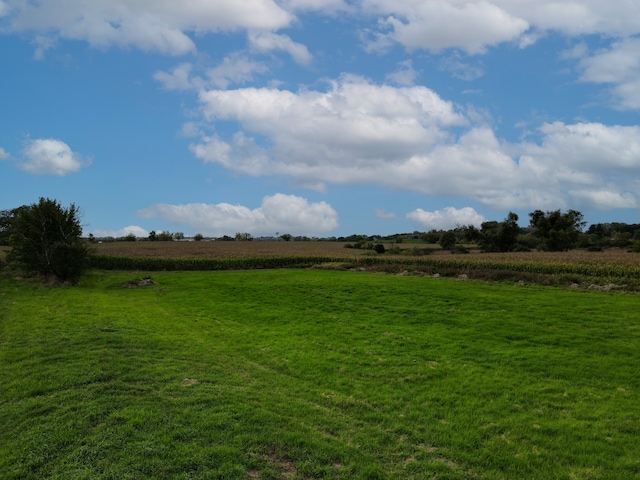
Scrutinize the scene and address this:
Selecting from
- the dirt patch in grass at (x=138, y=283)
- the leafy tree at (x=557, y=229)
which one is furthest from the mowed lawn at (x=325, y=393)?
the leafy tree at (x=557, y=229)

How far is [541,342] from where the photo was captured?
16672 millimetres

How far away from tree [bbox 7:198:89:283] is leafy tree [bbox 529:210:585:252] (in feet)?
246

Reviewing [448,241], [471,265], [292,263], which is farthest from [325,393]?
[448,241]

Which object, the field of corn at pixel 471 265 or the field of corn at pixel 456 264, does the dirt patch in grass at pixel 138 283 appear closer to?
the field of corn at pixel 471 265

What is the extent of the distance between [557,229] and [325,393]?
3167 inches

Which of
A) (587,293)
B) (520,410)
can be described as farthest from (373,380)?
(587,293)

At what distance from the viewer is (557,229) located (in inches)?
3073

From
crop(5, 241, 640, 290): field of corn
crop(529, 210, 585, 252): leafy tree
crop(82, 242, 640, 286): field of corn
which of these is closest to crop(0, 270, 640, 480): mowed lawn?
crop(5, 241, 640, 290): field of corn

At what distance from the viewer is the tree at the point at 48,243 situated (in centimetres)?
3819

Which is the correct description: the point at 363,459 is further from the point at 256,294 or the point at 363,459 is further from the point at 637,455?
the point at 256,294

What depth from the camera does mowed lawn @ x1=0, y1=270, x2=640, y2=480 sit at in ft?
24.4

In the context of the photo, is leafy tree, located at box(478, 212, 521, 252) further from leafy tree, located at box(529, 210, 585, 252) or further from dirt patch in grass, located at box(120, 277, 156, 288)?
dirt patch in grass, located at box(120, 277, 156, 288)

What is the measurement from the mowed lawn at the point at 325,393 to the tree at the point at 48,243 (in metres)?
15.6

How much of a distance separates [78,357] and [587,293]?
30.0 m
